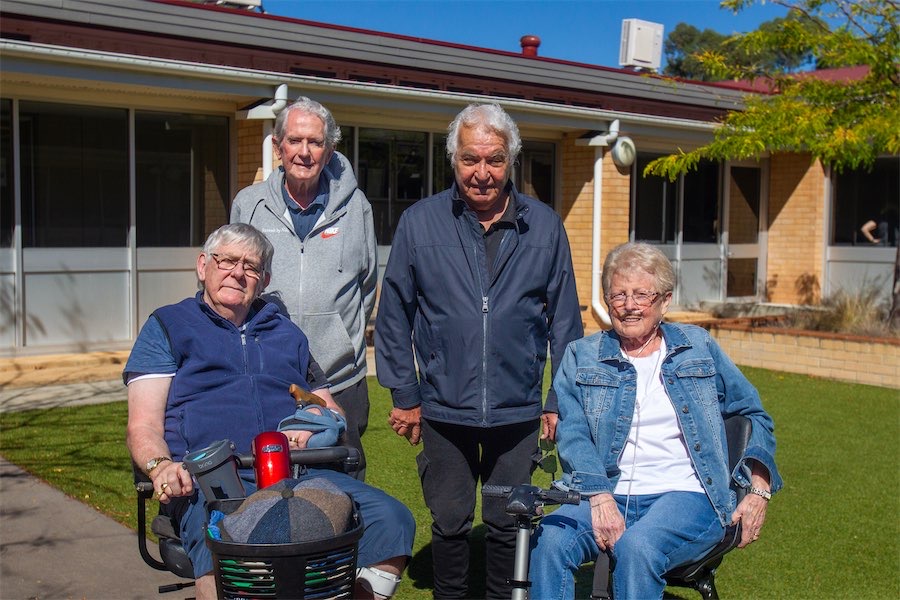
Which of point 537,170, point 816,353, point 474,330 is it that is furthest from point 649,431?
point 537,170

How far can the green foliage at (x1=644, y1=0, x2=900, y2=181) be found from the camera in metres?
10.8

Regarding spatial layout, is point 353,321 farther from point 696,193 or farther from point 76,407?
point 696,193

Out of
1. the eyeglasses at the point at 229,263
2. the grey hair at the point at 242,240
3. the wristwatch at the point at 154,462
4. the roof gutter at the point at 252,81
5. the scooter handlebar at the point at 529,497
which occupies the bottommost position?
the scooter handlebar at the point at 529,497

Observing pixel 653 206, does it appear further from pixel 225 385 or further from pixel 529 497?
pixel 529 497

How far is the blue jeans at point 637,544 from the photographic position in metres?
3.30

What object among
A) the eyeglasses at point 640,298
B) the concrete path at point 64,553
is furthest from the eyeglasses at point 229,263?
the concrete path at point 64,553

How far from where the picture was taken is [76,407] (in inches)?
332

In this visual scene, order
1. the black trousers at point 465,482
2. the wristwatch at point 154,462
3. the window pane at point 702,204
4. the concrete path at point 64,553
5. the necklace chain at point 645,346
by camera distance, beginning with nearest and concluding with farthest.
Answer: the wristwatch at point 154,462
the necklace chain at point 645,346
the black trousers at point 465,482
the concrete path at point 64,553
the window pane at point 702,204

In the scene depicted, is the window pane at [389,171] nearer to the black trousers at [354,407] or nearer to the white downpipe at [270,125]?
the white downpipe at [270,125]

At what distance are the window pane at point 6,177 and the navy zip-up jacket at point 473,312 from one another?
7.51 metres

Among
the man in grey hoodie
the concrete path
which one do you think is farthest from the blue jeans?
the concrete path

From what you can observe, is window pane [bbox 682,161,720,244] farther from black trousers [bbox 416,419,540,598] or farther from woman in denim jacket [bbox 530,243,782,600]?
woman in denim jacket [bbox 530,243,782,600]

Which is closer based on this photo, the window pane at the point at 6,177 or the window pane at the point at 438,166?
the window pane at the point at 6,177

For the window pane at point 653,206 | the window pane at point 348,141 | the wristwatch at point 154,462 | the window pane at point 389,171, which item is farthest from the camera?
the window pane at point 653,206
